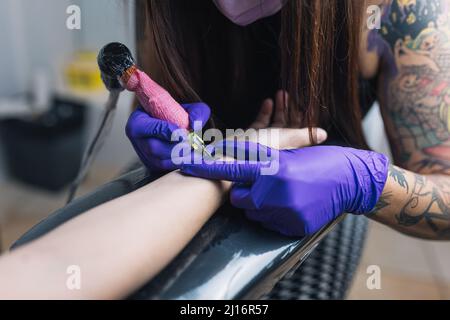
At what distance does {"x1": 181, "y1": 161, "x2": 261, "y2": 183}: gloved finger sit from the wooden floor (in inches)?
38.4

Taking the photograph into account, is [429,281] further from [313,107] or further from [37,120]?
[37,120]

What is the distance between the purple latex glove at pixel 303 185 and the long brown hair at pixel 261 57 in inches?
4.3

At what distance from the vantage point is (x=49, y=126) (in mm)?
2027

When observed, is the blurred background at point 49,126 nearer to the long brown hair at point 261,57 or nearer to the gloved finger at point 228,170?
the long brown hair at point 261,57

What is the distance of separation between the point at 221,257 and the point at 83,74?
5.80 feet

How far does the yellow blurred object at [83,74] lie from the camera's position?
212 centimetres

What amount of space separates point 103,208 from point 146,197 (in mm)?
55

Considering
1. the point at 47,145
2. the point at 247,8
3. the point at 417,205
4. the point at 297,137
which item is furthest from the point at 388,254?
the point at 47,145

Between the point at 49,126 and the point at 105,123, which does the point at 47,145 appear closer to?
the point at 49,126

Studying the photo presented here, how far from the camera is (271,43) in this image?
36.0 inches

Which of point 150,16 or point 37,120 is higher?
point 150,16

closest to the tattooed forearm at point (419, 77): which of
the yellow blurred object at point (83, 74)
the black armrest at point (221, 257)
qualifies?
the black armrest at point (221, 257)

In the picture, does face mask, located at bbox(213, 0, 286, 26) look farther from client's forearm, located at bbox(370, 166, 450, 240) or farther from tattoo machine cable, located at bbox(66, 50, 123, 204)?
client's forearm, located at bbox(370, 166, 450, 240)
